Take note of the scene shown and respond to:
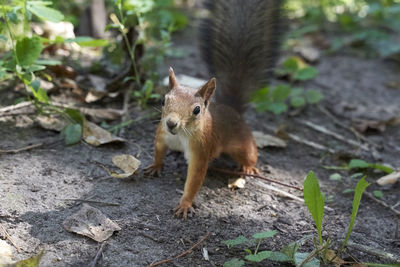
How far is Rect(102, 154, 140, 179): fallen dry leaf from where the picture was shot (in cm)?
213

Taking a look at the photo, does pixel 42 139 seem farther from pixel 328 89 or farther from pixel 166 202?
pixel 328 89

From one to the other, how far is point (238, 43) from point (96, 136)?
94cm

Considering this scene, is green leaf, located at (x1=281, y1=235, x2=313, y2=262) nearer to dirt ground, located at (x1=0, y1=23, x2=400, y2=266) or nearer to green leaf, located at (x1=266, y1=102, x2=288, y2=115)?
dirt ground, located at (x1=0, y1=23, x2=400, y2=266)

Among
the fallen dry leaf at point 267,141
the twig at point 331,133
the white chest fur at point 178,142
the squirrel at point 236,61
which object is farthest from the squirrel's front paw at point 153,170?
the twig at point 331,133

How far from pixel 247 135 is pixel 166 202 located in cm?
61

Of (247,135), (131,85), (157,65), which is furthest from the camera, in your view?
(157,65)

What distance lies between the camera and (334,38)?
16.4ft

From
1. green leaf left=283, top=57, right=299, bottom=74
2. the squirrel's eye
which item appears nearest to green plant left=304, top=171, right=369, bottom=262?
the squirrel's eye

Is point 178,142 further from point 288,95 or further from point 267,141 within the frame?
point 288,95

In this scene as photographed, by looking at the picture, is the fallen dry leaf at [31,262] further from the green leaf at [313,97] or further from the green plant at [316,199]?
the green leaf at [313,97]

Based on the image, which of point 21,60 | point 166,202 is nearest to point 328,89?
point 166,202

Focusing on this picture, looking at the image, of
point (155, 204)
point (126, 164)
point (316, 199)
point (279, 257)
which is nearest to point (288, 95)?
point (126, 164)

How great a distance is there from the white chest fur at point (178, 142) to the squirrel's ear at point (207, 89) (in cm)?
20

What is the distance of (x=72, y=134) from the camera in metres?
2.35
